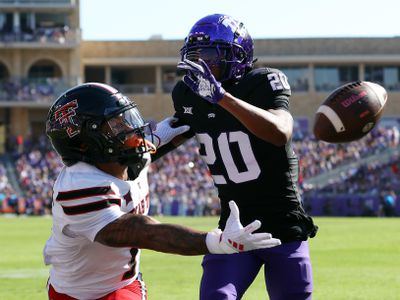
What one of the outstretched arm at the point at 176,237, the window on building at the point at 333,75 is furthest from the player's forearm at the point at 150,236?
the window on building at the point at 333,75

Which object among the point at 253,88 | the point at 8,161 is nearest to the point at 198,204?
the point at 8,161

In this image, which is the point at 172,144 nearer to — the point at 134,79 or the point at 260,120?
the point at 260,120

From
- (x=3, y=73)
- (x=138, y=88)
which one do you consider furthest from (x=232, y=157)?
(x=138, y=88)

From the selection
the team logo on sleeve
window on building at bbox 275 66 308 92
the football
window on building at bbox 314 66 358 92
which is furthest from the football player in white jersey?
window on building at bbox 314 66 358 92

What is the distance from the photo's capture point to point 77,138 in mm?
3842

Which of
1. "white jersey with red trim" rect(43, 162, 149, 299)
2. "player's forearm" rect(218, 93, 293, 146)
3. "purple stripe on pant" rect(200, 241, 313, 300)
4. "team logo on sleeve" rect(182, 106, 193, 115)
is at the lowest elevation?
"purple stripe on pant" rect(200, 241, 313, 300)

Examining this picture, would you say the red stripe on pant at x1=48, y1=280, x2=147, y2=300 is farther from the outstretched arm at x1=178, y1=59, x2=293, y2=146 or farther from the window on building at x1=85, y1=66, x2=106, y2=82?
the window on building at x1=85, y1=66, x2=106, y2=82

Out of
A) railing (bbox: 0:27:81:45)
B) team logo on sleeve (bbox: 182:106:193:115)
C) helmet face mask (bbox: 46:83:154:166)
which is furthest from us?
railing (bbox: 0:27:81:45)

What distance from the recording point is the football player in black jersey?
445 centimetres

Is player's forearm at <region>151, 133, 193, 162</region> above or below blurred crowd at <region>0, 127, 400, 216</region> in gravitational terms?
above

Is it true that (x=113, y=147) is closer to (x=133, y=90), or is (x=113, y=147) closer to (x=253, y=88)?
(x=253, y=88)

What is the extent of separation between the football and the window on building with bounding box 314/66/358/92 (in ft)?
149

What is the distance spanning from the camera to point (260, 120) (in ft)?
13.3

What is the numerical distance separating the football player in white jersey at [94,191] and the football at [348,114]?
1.24 meters
